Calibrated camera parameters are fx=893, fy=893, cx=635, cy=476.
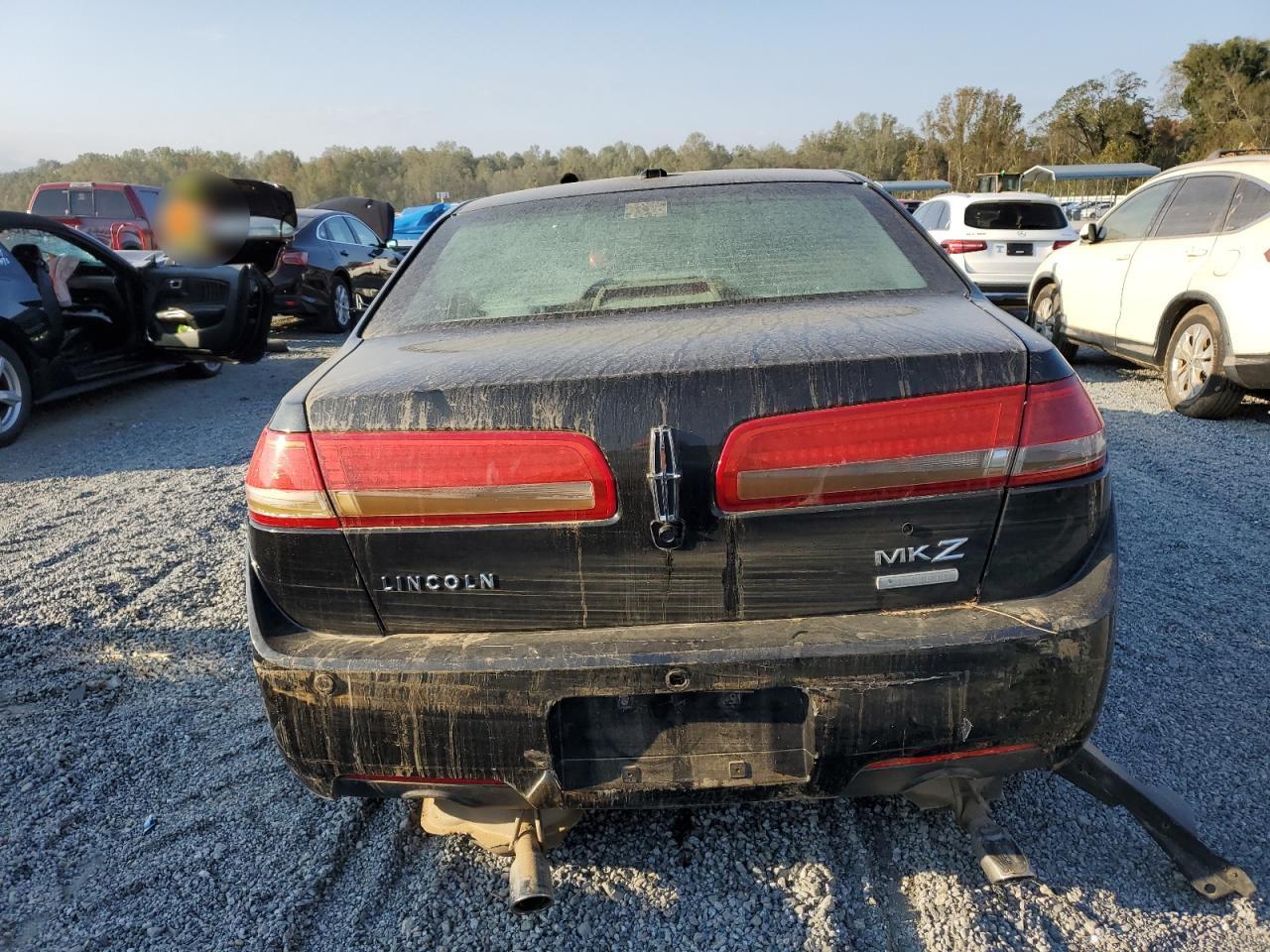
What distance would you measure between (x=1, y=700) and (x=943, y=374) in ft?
10.4

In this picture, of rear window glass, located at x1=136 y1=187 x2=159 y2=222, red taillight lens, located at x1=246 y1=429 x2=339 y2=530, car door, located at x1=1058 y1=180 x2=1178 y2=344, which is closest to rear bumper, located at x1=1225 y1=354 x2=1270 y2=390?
car door, located at x1=1058 y1=180 x2=1178 y2=344

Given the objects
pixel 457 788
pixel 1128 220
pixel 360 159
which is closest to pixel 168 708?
pixel 457 788

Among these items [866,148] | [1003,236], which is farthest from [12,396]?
[866,148]

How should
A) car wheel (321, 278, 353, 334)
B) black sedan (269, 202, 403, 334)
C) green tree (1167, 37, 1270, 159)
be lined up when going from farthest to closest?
green tree (1167, 37, 1270, 159) < car wheel (321, 278, 353, 334) < black sedan (269, 202, 403, 334)

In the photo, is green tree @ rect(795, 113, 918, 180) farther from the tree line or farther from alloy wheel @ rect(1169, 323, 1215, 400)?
alloy wheel @ rect(1169, 323, 1215, 400)

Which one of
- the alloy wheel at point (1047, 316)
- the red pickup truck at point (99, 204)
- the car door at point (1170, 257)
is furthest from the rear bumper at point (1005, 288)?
the red pickup truck at point (99, 204)

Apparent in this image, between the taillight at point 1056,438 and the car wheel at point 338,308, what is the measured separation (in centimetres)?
1068

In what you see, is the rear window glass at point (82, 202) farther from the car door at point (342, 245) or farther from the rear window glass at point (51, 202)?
the car door at point (342, 245)

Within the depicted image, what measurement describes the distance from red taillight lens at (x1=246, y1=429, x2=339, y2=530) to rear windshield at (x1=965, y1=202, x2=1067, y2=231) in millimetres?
10820

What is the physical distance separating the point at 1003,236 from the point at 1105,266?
366 cm

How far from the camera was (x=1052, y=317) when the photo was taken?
28.4ft

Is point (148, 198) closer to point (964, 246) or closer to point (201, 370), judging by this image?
point (201, 370)

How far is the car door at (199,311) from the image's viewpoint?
24.3 feet

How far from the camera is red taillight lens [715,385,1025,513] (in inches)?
66.1
